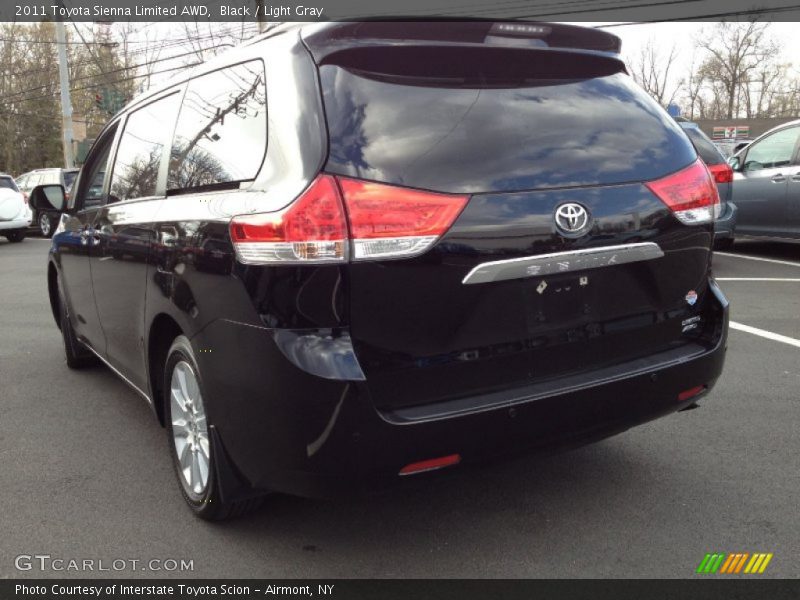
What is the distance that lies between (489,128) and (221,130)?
3.43 ft

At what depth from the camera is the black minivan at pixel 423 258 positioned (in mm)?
2197

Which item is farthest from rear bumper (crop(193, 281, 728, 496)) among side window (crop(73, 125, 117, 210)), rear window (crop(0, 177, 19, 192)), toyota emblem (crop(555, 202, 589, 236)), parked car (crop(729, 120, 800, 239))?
rear window (crop(0, 177, 19, 192))

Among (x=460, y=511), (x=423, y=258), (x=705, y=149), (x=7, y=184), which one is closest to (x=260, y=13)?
(x=7, y=184)

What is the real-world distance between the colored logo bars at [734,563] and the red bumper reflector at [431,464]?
38.5 inches

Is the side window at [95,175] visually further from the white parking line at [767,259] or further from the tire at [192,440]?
the white parking line at [767,259]

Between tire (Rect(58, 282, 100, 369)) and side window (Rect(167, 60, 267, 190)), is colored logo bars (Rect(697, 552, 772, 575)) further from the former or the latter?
tire (Rect(58, 282, 100, 369))

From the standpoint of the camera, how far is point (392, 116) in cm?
230

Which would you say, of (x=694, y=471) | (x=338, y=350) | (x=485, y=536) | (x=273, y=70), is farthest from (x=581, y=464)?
(x=273, y=70)

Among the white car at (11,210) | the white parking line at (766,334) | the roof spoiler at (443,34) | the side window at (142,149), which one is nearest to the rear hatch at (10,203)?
the white car at (11,210)

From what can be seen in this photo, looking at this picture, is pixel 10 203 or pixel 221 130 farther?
pixel 10 203

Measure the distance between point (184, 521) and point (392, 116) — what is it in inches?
71.8

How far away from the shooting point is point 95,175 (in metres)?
4.41

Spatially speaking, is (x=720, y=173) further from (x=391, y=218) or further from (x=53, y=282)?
(x=391, y=218)
